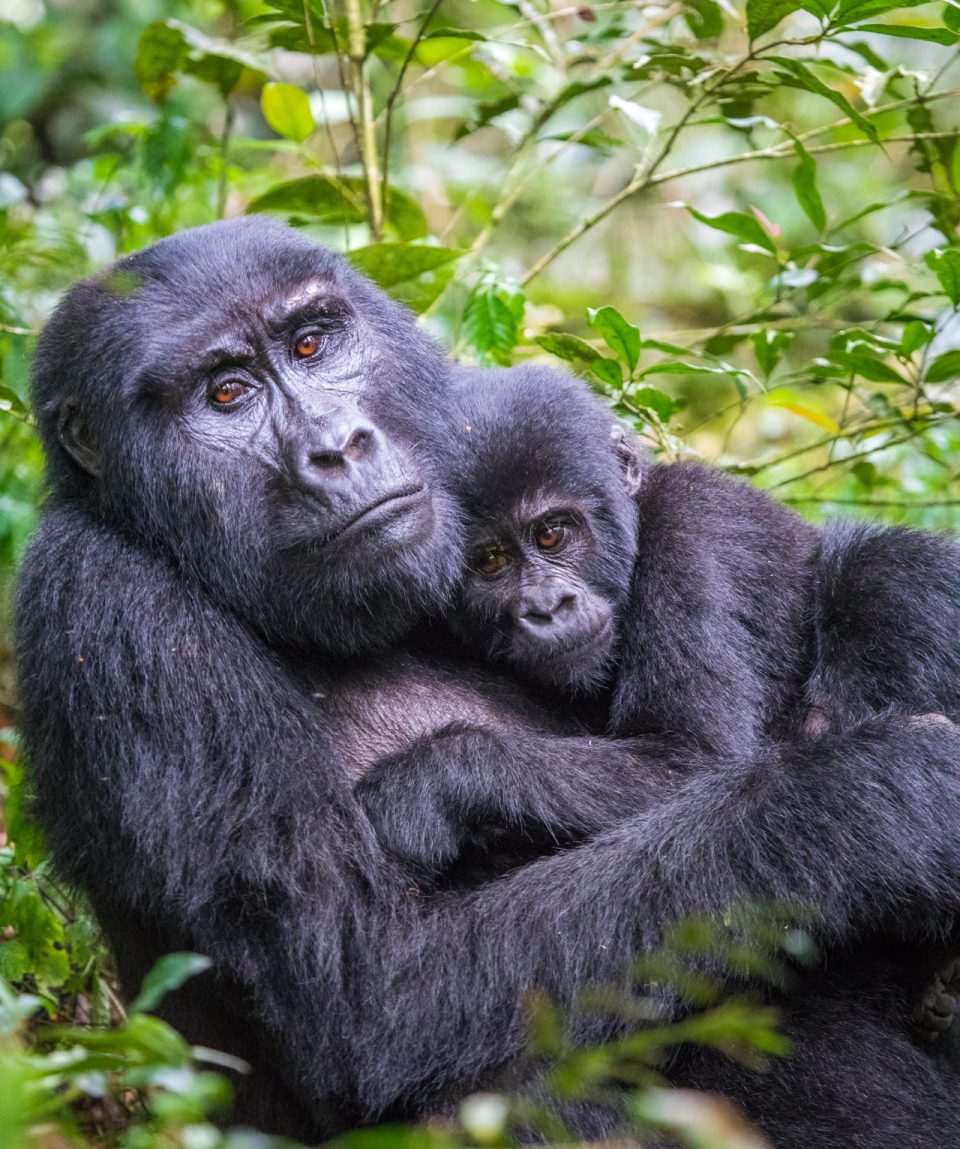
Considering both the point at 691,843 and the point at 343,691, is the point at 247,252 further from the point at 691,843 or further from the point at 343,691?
the point at 691,843

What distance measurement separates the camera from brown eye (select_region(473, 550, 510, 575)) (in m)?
3.47

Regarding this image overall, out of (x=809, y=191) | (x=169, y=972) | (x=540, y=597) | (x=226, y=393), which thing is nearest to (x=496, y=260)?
(x=809, y=191)

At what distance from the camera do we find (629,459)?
145 inches

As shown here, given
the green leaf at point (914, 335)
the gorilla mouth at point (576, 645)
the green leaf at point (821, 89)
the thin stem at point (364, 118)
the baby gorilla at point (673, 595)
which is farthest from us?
the thin stem at point (364, 118)

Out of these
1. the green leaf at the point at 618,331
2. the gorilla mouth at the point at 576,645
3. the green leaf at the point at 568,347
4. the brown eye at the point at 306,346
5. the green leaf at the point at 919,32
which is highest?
the green leaf at the point at 919,32

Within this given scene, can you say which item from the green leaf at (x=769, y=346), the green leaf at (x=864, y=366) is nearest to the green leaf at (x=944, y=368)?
the green leaf at (x=864, y=366)

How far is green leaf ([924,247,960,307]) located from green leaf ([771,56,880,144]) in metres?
0.35

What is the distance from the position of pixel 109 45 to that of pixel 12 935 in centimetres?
715

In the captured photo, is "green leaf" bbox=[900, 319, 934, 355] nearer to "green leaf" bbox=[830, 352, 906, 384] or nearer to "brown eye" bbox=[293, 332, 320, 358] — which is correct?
"green leaf" bbox=[830, 352, 906, 384]

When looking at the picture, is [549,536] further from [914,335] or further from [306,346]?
[914,335]

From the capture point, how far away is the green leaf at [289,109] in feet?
14.5

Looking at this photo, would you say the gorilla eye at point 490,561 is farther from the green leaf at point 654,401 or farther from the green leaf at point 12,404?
the green leaf at point 12,404

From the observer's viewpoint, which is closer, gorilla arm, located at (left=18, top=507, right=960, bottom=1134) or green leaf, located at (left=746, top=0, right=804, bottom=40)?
gorilla arm, located at (left=18, top=507, right=960, bottom=1134)

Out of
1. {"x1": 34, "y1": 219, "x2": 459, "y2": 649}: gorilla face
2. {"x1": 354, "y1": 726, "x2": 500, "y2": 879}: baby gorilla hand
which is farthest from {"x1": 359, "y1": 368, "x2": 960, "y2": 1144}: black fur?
{"x1": 34, "y1": 219, "x2": 459, "y2": 649}: gorilla face
